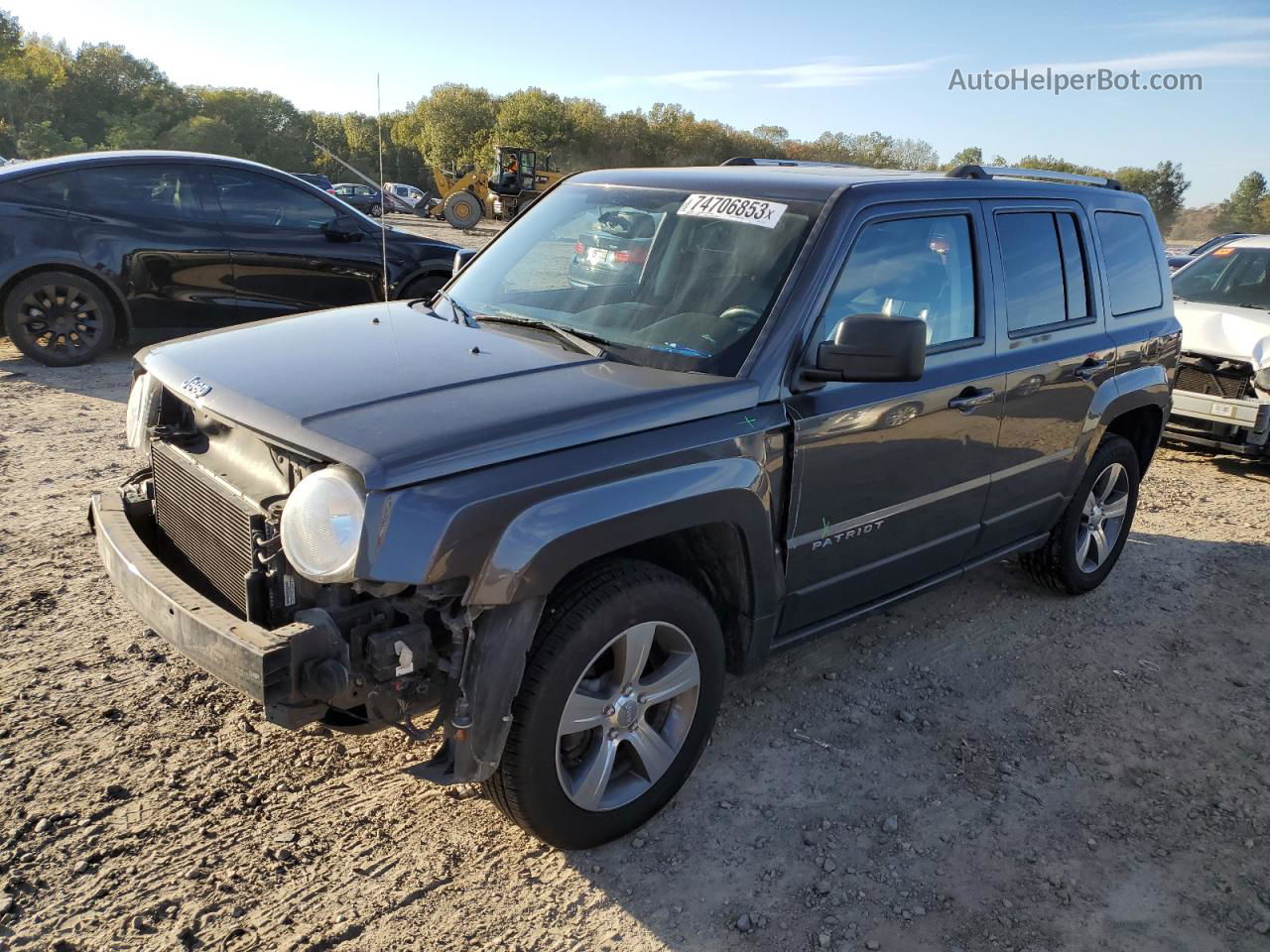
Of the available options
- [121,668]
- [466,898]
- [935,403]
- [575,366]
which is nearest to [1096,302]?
[935,403]

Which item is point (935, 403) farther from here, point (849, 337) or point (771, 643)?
point (771, 643)

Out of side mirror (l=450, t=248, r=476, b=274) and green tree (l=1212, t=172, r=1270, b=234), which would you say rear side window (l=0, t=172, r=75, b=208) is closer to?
side mirror (l=450, t=248, r=476, b=274)

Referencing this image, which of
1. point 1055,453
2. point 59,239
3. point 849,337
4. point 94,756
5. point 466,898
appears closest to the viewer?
point 466,898

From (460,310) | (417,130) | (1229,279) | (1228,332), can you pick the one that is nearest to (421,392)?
(460,310)

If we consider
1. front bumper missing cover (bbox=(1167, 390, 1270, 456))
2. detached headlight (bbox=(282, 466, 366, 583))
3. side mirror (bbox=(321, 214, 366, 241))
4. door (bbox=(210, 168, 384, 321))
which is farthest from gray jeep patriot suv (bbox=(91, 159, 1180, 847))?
side mirror (bbox=(321, 214, 366, 241))

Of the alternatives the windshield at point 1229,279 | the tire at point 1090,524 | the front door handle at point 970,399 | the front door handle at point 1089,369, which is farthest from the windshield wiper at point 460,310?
the windshield at point 1229,279

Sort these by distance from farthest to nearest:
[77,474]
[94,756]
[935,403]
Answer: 1. [77,474]
2. [935,403]
3. [94,756]

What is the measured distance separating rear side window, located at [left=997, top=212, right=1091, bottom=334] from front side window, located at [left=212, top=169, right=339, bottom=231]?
20.6 feet

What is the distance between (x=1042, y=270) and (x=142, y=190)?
6.88 meters

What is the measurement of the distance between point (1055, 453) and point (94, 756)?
3.98 m

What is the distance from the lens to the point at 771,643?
3.28 m

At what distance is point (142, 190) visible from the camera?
7.77 meters

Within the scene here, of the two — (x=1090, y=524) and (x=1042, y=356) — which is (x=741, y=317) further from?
(x=1090, y=524)

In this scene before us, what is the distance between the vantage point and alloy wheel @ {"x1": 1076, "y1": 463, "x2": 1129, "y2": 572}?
16.3 ft
